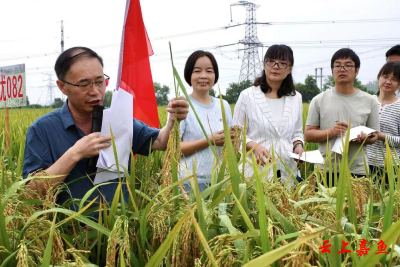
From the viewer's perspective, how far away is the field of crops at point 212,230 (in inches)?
30.0

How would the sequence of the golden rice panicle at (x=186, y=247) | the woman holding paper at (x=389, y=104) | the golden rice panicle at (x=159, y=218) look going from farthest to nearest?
the woman holding paper at (x=389, y=104) → the golden rice panicle at (x=159, y=218) → the golden rice panicle at (x=186, y=247)

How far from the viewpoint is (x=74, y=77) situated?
1.61 meters

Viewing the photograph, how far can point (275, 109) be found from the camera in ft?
8.67

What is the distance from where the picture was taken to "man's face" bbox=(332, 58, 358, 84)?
270cm

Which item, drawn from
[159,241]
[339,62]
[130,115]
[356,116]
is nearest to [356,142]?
[356,116]

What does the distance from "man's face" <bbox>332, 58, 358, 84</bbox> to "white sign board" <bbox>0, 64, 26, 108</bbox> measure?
7.69 feet

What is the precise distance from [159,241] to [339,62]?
2115mm

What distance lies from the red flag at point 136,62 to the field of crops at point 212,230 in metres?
0.60

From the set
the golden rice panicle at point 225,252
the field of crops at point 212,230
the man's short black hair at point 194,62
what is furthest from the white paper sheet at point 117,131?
the man's short black hair at point 194,62

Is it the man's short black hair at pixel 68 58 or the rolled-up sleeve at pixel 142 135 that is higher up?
the man's short black hair at pixel 68 58

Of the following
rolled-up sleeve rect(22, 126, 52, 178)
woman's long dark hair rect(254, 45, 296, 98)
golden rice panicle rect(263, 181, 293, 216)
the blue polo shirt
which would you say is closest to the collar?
the blue polo shirt

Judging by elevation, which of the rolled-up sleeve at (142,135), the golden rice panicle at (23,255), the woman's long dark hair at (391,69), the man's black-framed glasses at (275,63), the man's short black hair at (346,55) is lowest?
the golden rice panicle at (23,255)

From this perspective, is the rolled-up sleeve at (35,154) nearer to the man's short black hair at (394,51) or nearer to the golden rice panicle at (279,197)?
the golden rice panicle at (279,197)

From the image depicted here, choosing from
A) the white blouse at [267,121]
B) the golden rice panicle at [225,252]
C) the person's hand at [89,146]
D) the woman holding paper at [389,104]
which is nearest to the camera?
the golden rice panicle at [225,252]
